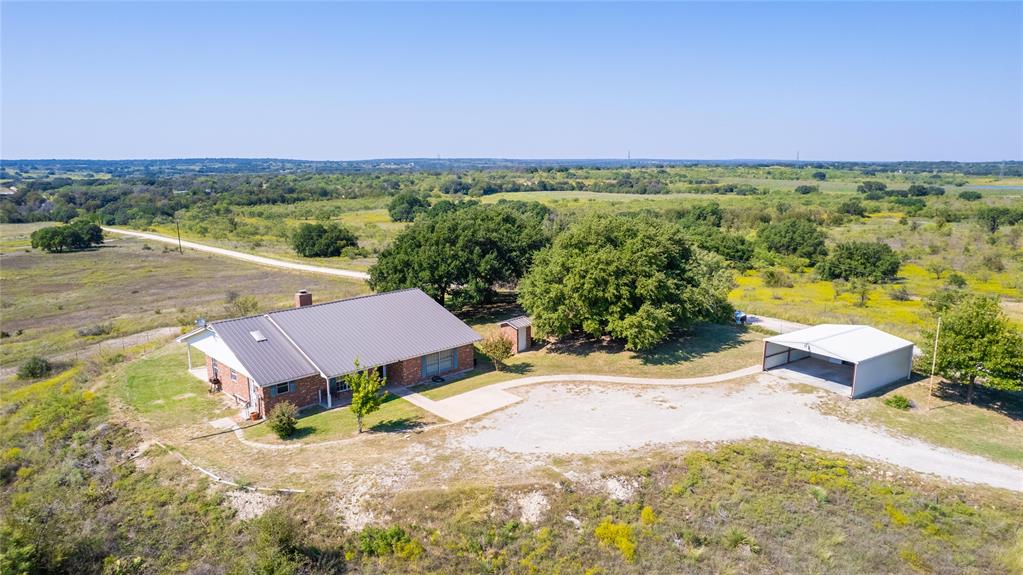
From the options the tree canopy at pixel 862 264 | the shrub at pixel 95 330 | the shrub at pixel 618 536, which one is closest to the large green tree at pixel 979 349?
the shrub at pixel 618 536

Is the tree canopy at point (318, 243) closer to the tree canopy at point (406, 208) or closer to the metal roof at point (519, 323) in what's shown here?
the tree canopy at point (406, 208)

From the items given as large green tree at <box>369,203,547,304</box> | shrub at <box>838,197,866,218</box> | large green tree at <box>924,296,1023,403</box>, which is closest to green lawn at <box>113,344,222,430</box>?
large green tree at <box>369,203,547,304</box>

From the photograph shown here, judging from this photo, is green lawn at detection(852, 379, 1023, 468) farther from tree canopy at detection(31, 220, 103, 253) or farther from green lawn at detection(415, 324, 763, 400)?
tree canopy at detection(31, 220, 103, 253)

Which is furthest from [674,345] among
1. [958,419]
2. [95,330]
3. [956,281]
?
[956,281]

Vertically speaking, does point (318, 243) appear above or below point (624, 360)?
above

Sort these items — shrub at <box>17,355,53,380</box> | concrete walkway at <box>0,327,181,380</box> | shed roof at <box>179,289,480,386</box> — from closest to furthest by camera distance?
shed roof at <box>179,289,480,386</box> → shrub at <box>17,355,53,380</box> → concrete walkway at <box>0,327,181,380</box>

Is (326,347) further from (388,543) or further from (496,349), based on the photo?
(388,543)
